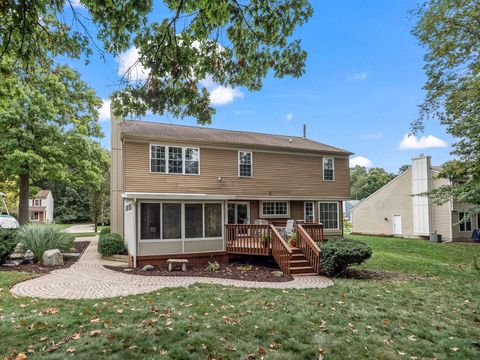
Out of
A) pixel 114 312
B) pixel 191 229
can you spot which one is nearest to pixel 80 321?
pixel 114 312

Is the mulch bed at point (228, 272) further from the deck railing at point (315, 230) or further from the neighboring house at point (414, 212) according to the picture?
the neighboring house at point (414, 212)

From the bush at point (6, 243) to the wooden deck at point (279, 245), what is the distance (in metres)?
7.66

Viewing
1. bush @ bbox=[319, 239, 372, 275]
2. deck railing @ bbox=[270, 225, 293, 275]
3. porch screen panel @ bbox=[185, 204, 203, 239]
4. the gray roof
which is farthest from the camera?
the gray roof

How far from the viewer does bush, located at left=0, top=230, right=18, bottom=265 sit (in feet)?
36.0

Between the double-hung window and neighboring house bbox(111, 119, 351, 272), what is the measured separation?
2.2 inches

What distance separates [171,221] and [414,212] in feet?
72.7

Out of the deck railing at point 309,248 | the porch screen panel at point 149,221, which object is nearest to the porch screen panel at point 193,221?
the porch screen panel at point 149,221

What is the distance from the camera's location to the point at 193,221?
40.8ft

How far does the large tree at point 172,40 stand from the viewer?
488 centimetres

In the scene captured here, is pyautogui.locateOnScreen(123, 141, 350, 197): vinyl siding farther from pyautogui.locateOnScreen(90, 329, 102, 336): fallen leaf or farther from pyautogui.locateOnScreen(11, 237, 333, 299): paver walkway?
pyautogui.locateOnScreen(90, 329, 102, 336): fallen leaf

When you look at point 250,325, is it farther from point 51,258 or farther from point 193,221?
point 51,258

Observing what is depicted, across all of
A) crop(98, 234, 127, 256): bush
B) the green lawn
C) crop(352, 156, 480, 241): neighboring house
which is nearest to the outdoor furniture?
the green lawn

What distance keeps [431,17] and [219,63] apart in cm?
1050

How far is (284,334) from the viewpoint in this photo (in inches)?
184
